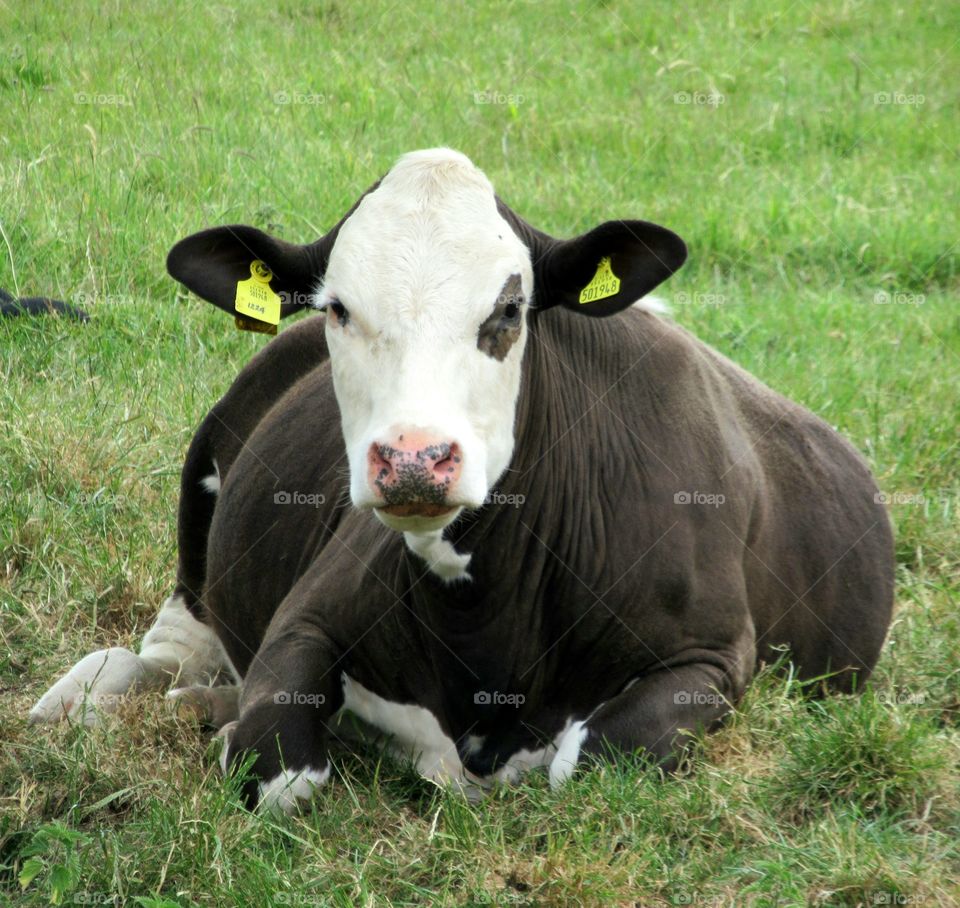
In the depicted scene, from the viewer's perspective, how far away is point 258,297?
202 inches

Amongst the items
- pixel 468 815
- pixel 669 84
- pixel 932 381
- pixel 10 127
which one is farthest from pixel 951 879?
pixel 669 84

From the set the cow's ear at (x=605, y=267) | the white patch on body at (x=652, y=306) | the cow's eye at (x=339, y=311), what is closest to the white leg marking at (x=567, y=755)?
the cow's ear at (x=605, y=267)

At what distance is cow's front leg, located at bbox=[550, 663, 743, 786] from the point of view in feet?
15.3

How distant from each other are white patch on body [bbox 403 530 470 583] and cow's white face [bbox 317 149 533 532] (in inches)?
12.5

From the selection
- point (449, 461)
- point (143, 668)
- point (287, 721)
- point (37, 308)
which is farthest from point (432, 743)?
point (37, 308)

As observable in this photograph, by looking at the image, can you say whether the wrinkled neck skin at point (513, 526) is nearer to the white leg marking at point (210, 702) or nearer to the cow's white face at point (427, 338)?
the cow's white face at point (427, 338)

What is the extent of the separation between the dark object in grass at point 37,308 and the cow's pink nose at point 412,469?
469 centimetres

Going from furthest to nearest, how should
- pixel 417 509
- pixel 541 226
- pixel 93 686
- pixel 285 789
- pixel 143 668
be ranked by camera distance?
pixel 541 226 → pixel 143 668 → pixel 93 686 → pixel 285 789 → pixel 417 509

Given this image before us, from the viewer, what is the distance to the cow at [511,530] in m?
4.49

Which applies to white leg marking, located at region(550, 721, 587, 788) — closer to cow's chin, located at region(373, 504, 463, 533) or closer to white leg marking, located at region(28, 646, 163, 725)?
cow's chin, located at region(373, 504, 463, 533)

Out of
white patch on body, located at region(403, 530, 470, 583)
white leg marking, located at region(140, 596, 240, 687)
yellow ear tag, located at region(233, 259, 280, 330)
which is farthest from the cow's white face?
white leg marking, located at region(140, 596, 240, 687)

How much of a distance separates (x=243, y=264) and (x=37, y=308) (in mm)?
3556

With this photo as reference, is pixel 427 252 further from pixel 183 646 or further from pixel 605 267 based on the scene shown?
pixel 183 646

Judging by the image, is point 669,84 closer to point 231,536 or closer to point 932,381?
point 932,381
